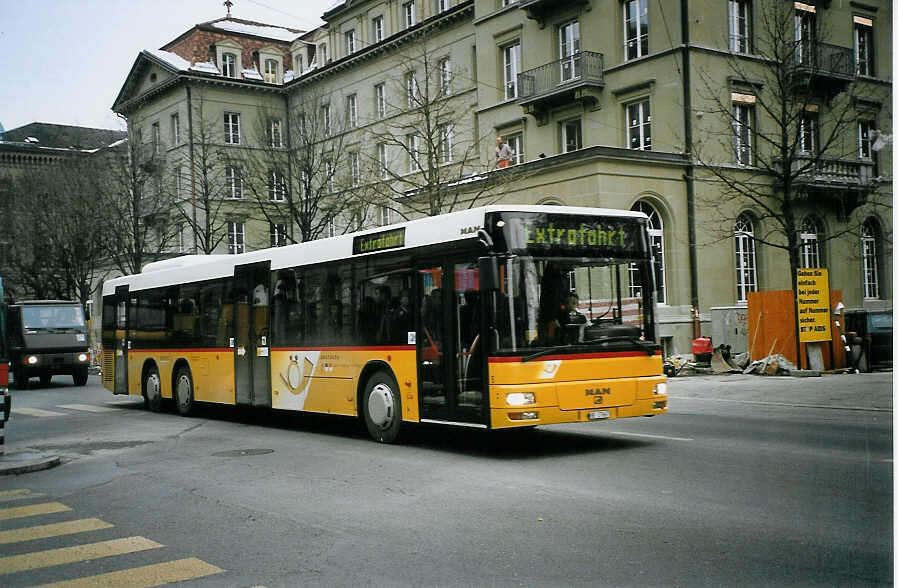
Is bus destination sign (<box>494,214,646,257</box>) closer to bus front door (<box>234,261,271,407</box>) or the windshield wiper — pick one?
the windshield wiper

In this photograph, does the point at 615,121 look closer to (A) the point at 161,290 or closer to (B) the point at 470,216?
(A) the point at 161,290

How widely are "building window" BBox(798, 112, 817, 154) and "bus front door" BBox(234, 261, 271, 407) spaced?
1350cm

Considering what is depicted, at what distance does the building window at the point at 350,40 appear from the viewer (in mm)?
44094

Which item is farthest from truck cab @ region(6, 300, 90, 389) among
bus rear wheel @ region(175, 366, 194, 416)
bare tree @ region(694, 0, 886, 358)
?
bare tree @ region(694, 0, 886, 358)

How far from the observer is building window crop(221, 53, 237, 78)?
107 ft

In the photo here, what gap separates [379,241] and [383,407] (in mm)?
2227

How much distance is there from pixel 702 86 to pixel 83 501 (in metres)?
26.7

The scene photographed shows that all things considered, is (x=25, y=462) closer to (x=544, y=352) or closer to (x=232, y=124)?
(x=544, y=352)

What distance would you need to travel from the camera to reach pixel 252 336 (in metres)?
16.1

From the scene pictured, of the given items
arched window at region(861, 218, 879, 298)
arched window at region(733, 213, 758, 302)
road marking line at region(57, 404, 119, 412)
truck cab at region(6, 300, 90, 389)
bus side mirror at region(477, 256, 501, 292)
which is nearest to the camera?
arched window at region(861, 218, 879, 298)

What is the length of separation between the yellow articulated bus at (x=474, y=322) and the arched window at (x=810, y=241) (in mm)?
13997

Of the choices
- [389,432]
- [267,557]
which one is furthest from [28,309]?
[267,557]

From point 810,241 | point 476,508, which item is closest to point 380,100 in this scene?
point 810,241

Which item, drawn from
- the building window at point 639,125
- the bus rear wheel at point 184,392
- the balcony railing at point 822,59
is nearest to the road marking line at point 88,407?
the bus rear wheel at point 184,392
